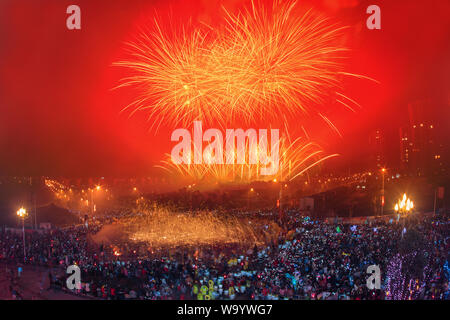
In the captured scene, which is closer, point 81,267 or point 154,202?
point 81,267

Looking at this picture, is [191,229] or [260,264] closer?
[260,264]

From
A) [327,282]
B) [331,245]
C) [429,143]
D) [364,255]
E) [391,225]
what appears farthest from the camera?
[429,143]

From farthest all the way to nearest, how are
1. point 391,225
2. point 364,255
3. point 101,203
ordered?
point 101,203, point 391,225, point 364,255

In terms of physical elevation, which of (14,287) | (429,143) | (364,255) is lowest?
(14,287)

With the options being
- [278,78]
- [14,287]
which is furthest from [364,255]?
[14,287]

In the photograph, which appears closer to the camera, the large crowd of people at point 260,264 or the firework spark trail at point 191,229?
the large crowd of people at point 260,264

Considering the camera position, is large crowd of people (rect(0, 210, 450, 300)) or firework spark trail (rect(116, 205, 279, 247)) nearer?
large crowd of people (rect(0, 210, 450, 300))
